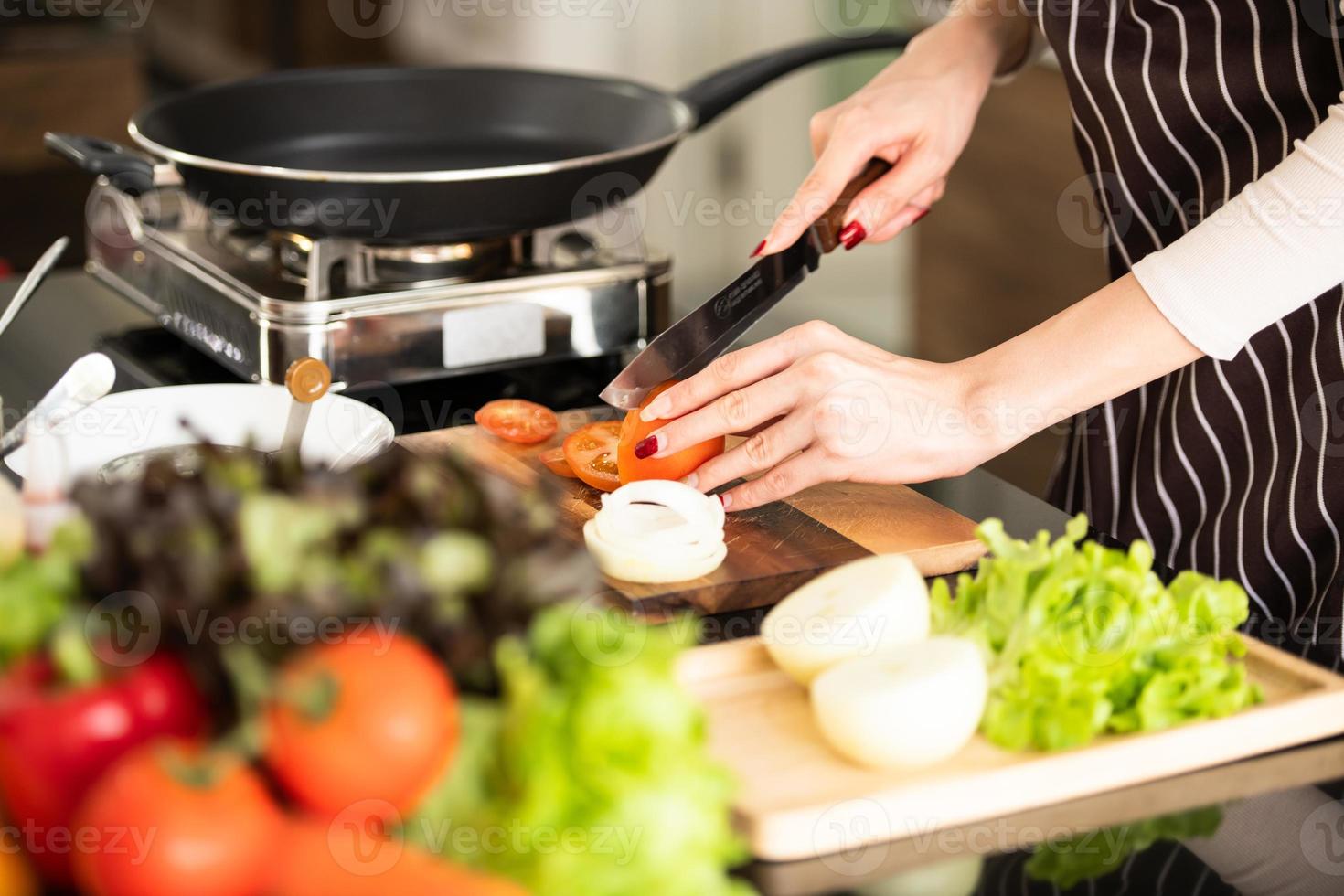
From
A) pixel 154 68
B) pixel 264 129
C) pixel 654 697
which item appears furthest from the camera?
pixel 154 68

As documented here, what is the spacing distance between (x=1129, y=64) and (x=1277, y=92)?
14cm

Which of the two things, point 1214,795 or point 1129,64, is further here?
point 1129,64

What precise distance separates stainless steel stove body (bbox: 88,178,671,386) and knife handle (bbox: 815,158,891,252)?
210 millimetres

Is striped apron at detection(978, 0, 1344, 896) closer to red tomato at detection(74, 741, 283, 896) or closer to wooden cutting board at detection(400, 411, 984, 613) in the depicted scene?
wooden cutting board at detection(400, 411, 984, 613)

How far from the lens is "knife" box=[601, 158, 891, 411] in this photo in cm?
129

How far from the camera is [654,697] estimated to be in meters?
0.57

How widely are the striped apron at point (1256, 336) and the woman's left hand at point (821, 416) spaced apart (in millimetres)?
350

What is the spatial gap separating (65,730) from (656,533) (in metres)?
0.56

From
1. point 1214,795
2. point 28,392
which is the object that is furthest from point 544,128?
point 1214,795

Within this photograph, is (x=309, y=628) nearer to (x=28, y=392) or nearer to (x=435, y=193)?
(x=435, y=193)
